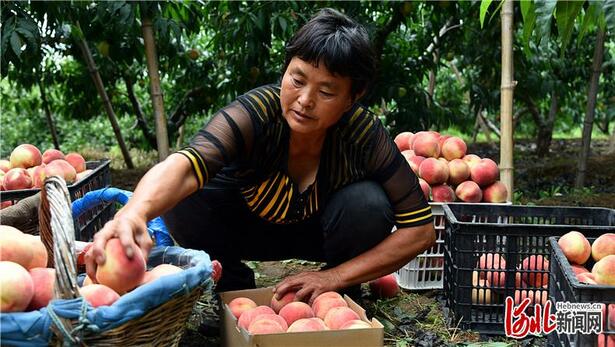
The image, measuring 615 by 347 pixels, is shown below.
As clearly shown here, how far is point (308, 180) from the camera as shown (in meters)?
2.49

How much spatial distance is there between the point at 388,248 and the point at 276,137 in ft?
1.70

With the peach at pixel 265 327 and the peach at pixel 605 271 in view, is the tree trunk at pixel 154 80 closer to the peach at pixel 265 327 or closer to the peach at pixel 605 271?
the peach at pixel 265 327

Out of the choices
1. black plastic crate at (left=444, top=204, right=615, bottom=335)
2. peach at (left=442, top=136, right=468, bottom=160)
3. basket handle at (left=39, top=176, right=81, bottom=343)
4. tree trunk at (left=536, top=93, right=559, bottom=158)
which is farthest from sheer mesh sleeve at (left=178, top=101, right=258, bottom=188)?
tree trunk at (left=536, top=93, right=559, bottom=158)

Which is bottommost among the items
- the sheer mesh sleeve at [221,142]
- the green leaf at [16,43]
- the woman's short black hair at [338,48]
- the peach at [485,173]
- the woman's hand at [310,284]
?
the woman's hand at [310,284]

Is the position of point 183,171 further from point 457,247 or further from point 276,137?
point 457,247

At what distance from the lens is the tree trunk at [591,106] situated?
15.6ft

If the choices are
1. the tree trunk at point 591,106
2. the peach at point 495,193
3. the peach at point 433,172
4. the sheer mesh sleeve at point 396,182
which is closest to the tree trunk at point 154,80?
the peach at point 433,172

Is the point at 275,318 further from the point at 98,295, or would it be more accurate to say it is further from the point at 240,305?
the point at 98,295

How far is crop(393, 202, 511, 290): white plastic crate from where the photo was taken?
119 inches

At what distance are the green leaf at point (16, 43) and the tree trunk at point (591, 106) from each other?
334 centimetres

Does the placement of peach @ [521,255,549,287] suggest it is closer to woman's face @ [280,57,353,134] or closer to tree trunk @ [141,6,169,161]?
woman's face @ [280,57,353,134]

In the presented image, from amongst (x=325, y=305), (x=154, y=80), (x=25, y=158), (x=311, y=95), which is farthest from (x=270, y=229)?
(x=154, y=80)

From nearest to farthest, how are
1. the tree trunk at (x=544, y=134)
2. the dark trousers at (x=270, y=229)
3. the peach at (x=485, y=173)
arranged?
the dark trousers at (x=270, y=229)
the peach at (x=485, y=173)
the tree trunk at (x=544, y=134)

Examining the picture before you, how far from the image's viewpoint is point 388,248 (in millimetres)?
2432
